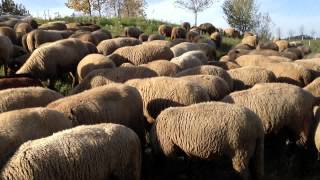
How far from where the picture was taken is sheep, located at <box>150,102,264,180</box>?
722 cm

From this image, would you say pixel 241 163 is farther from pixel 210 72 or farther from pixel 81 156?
pixel 210 72

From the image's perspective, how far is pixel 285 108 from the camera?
8.69 meters

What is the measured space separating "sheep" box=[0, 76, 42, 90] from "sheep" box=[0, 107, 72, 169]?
2.80m

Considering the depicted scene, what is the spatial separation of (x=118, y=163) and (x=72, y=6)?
131ft

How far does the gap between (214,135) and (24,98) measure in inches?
126

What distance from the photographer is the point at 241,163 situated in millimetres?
7285

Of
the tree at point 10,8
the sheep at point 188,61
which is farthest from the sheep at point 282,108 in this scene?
the tree at point 10,8

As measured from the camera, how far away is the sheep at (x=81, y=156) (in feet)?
18.1

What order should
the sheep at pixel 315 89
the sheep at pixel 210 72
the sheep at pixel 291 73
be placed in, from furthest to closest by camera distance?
the sheep at pixel 291 73, the sheep at pixel 210 72, the sheep at pixel 315 89

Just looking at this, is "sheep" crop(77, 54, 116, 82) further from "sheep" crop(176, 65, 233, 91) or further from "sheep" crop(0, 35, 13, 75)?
"sheep" crop(0, 35, 13, 75)

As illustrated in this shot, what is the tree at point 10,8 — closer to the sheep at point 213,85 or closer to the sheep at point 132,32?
the sheep at point 132,32

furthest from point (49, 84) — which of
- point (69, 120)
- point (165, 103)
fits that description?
point (69, 120)

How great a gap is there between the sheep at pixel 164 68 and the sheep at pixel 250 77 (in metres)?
1.39

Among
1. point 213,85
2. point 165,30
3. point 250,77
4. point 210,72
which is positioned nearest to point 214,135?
point 213,85
